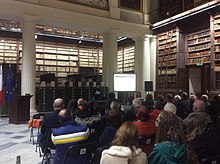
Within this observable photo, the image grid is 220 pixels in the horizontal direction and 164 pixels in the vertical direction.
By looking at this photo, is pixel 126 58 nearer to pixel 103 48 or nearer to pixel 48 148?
pixel 103 48

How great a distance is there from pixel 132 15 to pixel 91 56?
13.2 ft

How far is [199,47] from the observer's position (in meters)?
10.6

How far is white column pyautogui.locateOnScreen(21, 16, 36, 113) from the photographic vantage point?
402 inches

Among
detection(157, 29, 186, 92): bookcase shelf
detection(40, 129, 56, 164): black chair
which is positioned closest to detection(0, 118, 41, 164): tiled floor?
detection(40, 129, 56, 164): black chair

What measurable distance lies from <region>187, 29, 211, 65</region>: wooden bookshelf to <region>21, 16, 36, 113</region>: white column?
6.87 metres

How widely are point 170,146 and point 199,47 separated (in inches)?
377

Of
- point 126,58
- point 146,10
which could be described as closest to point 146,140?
point 146,10

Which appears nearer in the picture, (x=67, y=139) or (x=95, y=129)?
(x=67, y=139)

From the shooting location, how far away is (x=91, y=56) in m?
16.0

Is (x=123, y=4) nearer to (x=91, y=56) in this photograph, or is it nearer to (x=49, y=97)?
(x=91, y=56)

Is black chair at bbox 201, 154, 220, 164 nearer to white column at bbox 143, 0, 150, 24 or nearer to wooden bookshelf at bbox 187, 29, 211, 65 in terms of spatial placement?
wooden bookshelf at bbox 187, 29, 211, 65

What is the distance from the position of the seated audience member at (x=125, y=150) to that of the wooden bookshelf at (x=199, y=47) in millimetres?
9012

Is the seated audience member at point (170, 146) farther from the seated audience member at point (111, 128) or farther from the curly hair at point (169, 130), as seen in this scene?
the seated audience member at point (111, 128)

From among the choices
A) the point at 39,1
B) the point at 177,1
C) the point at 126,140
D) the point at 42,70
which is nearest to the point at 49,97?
the point at 42,70
